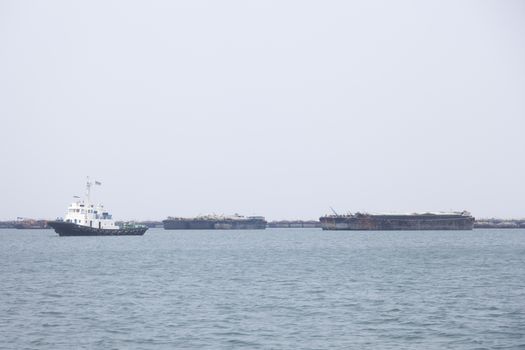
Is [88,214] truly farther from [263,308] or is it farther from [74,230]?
[263,308]

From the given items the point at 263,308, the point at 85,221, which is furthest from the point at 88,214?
the point at 263,308

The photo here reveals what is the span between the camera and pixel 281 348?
1234 inches

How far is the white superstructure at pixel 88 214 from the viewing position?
15075 cm

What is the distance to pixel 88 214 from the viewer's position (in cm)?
15375

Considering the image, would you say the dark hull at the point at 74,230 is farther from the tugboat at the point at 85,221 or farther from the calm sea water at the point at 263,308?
the calm sea water at the point at 263,308

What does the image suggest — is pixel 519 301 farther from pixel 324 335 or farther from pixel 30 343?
pixel 30 343

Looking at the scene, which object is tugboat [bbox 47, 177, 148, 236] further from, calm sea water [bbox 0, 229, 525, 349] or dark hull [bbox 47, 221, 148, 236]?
calm sea water [bbox 0, 229, 525, 349]

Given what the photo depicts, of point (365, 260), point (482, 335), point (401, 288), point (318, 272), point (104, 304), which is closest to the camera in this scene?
point (482, 335)

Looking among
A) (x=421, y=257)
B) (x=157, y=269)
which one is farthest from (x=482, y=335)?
(x=421, y=257)

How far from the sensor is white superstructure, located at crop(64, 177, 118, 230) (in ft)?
495

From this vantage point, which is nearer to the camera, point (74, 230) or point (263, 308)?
point (263, 308)

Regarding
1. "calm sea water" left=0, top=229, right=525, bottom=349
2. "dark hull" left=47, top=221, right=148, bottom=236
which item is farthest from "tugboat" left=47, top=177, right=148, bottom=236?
"calm sea water" left=0, top=229, right=525, bottom=349

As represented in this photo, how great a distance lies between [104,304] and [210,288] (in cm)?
1133

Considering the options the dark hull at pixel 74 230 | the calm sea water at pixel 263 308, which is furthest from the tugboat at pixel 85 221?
the calm sea water at pixel 263 308
